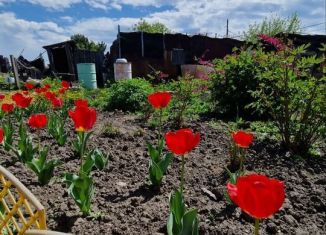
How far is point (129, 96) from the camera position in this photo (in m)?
8.17

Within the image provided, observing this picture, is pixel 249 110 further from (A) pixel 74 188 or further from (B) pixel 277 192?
(B) pixel 277 192

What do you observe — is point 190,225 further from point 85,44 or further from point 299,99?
point 85,44

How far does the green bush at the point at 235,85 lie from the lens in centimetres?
705

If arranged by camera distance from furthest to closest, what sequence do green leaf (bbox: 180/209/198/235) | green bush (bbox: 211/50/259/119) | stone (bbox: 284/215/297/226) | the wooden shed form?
the wooden shed < green bush (bbox: 211/50/259/119) < stone (bbox: 284/215/297/226) < green leaf (bbox: 180/209/198/235)

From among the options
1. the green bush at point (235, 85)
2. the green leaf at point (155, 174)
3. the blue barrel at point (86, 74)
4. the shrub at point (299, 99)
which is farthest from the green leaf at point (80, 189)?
the blue barrel at point (86, 74)

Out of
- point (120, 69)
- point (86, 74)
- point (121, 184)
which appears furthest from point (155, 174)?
point (86, 74)

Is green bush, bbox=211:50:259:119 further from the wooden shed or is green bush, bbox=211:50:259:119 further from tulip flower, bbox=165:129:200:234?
the wooden shed

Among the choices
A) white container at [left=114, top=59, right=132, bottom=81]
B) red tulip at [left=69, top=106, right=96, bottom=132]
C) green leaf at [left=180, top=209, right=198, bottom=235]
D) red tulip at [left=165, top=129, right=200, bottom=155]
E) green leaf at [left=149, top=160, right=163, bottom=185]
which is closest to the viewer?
green leaf at [left=180, top=209, right=198, bottom=235]

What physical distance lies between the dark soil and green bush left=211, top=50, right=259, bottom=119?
8.34 ft

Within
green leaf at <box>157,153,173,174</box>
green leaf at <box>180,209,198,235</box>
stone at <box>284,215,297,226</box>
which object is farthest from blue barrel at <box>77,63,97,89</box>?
green leaf at <box>180,209,198,235</box>

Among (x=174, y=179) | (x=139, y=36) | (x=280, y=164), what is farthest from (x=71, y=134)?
(x=139, y=36)

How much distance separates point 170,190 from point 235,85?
4.47m

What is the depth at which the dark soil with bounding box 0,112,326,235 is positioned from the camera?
248 centimetres

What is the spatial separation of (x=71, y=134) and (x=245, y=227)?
3.49 metres
